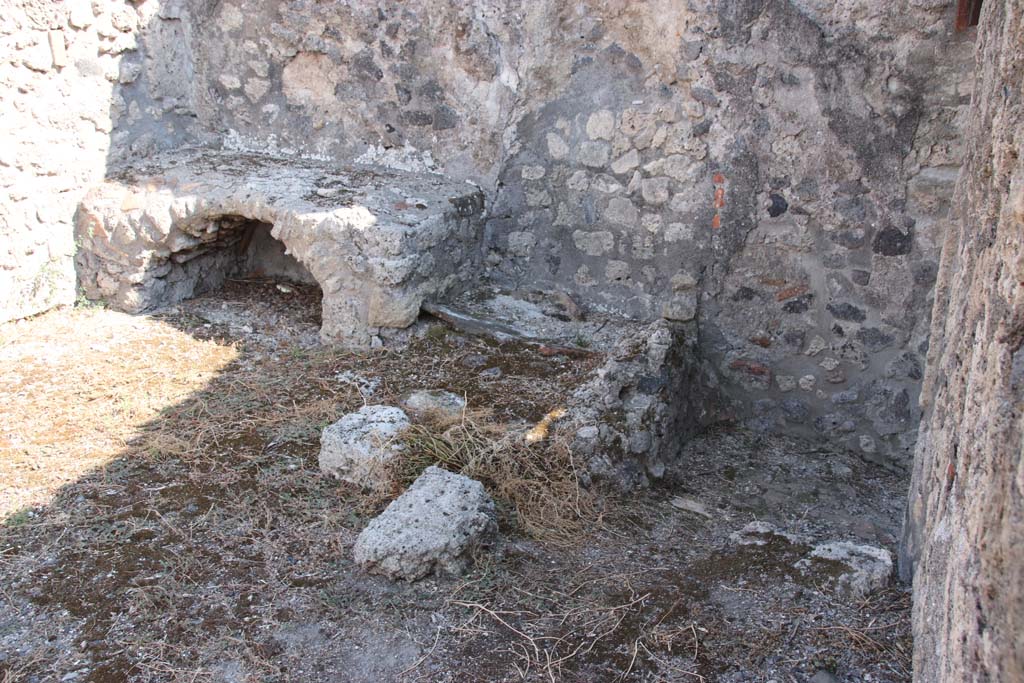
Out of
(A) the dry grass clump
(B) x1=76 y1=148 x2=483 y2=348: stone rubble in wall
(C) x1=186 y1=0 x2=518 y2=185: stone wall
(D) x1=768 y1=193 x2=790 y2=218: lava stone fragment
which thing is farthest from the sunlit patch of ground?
(D) x1=768 y1=193 x2=790 y2=218: lava stone fragment

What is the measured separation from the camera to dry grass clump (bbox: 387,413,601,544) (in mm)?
3324

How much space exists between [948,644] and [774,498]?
1.82m

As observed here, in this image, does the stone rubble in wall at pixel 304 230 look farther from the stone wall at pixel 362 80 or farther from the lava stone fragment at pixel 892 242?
the lava stone fragment at pixel 892 242

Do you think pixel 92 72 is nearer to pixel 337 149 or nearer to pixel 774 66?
pixel 337 149

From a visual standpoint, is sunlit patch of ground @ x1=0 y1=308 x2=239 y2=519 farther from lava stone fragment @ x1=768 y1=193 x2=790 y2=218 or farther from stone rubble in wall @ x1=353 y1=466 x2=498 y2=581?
lava stone fragment @ x1=768 y1=193 x2=790 y2=218

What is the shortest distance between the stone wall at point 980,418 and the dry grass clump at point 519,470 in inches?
45.3

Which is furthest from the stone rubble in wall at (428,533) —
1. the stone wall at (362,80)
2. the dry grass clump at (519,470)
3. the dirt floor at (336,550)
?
the stone wall at (362,80)

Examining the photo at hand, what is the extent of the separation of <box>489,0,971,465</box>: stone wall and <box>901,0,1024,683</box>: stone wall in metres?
0.69

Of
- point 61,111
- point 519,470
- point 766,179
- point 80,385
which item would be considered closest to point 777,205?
point 766,179

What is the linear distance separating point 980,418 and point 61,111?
4570 millimetres

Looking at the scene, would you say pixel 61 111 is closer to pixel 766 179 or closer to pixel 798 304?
pixel 766 179

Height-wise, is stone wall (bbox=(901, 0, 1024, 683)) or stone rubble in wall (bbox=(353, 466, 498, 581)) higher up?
stone wall (bbox=(901, 0, 1024, 683))

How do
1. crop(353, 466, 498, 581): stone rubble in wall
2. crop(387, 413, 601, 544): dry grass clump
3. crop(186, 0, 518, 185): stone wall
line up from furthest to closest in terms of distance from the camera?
crop(186, 0, 518, 185): stone wall, crop(387, 413, 601, 544): dry grass clump, crop(353, 466, 498, 581): stone rubble in wall

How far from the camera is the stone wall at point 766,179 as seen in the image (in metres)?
3.80
